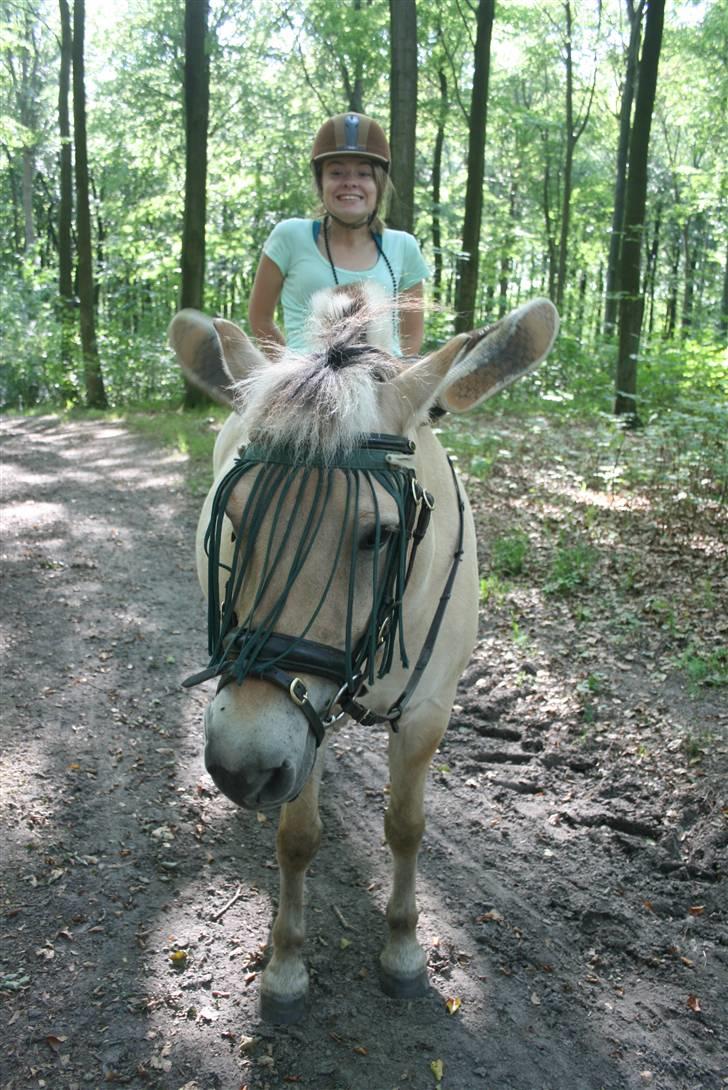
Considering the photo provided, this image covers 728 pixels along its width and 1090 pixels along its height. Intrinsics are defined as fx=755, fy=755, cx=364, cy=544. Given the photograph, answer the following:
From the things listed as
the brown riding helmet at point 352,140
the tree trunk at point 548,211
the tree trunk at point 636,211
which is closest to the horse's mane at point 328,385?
the brown riding helmet at point 352,140

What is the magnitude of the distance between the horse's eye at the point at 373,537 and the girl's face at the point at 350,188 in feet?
6.42

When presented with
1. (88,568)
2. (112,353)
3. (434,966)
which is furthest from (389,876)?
(112,353)

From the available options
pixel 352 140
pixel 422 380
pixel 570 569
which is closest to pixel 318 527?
pixel 422 380

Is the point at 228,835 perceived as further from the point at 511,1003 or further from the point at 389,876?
the point at 511,1003

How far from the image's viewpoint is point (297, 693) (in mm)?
1729

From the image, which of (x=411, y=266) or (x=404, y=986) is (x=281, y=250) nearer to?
(x=411, y=266)

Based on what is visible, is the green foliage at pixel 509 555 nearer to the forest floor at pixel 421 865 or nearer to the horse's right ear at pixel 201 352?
the forest floor at pixel 421 865

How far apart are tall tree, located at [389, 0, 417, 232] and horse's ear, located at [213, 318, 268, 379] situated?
893cm

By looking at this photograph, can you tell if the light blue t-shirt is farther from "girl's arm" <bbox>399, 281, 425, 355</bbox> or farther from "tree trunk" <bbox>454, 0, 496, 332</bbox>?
"tree trunk" <bbox>454, 0, 496, 332</bbox>

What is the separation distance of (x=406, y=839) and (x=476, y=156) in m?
13.4

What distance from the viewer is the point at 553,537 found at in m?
7.43

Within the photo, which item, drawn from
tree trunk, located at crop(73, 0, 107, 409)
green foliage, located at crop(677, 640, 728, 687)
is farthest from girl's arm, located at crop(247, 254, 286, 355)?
tree trunk, located at crop(73, 0, 107, 409)

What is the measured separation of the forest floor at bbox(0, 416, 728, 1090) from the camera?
246cm

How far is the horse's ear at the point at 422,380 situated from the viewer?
2.10 m
